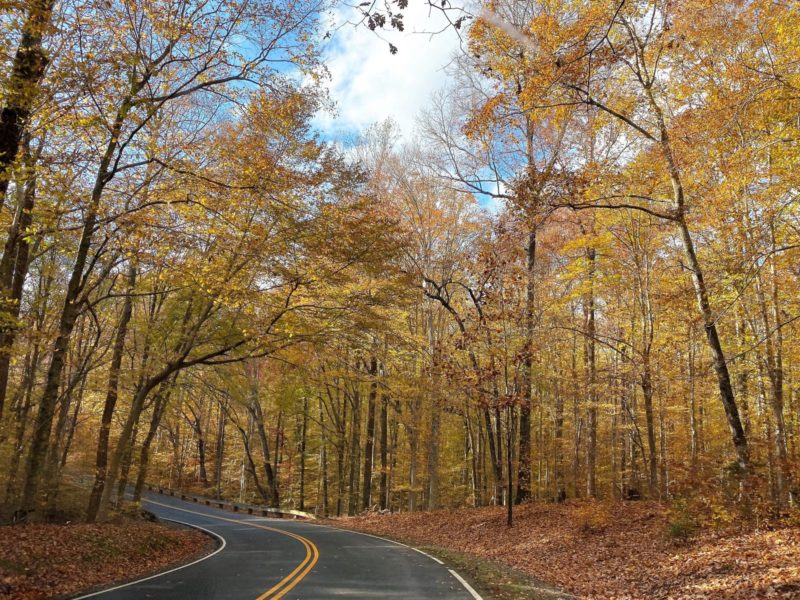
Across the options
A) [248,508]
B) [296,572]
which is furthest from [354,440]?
[296,572]

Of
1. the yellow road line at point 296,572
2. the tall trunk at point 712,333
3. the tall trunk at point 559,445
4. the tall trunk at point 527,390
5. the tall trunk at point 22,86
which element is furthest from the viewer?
the tall trunk at point 559,445

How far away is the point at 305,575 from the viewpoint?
10219mm

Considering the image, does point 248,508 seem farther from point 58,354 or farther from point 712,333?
point 712,333

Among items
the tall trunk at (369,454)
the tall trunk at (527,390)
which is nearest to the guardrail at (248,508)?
the tall trunk at (369,454)

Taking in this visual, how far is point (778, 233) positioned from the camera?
36.9ft

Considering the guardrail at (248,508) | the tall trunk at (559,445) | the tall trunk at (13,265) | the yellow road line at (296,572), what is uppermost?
the tall trunk at (13,265)

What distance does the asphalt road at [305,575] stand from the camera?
8.48 m

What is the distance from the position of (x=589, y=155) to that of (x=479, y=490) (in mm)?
19696

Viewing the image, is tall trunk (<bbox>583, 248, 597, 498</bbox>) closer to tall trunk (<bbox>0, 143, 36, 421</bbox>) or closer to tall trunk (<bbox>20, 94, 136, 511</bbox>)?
tall trunk (<bbox>20, 94, 136, 511</bbox>)

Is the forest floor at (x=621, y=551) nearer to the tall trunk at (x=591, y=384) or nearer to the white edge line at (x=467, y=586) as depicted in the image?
the white edge line at (x=467, y=586)

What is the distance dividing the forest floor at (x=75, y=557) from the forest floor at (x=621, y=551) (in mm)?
7228

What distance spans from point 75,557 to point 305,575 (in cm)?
491

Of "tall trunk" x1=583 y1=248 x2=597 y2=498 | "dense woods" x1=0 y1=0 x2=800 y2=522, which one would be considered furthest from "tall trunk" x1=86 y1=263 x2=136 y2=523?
"tall trunk" x1=583 y1=248 x2=597 y2=498

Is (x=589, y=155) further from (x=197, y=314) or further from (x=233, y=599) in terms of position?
(x=233, y=599)
